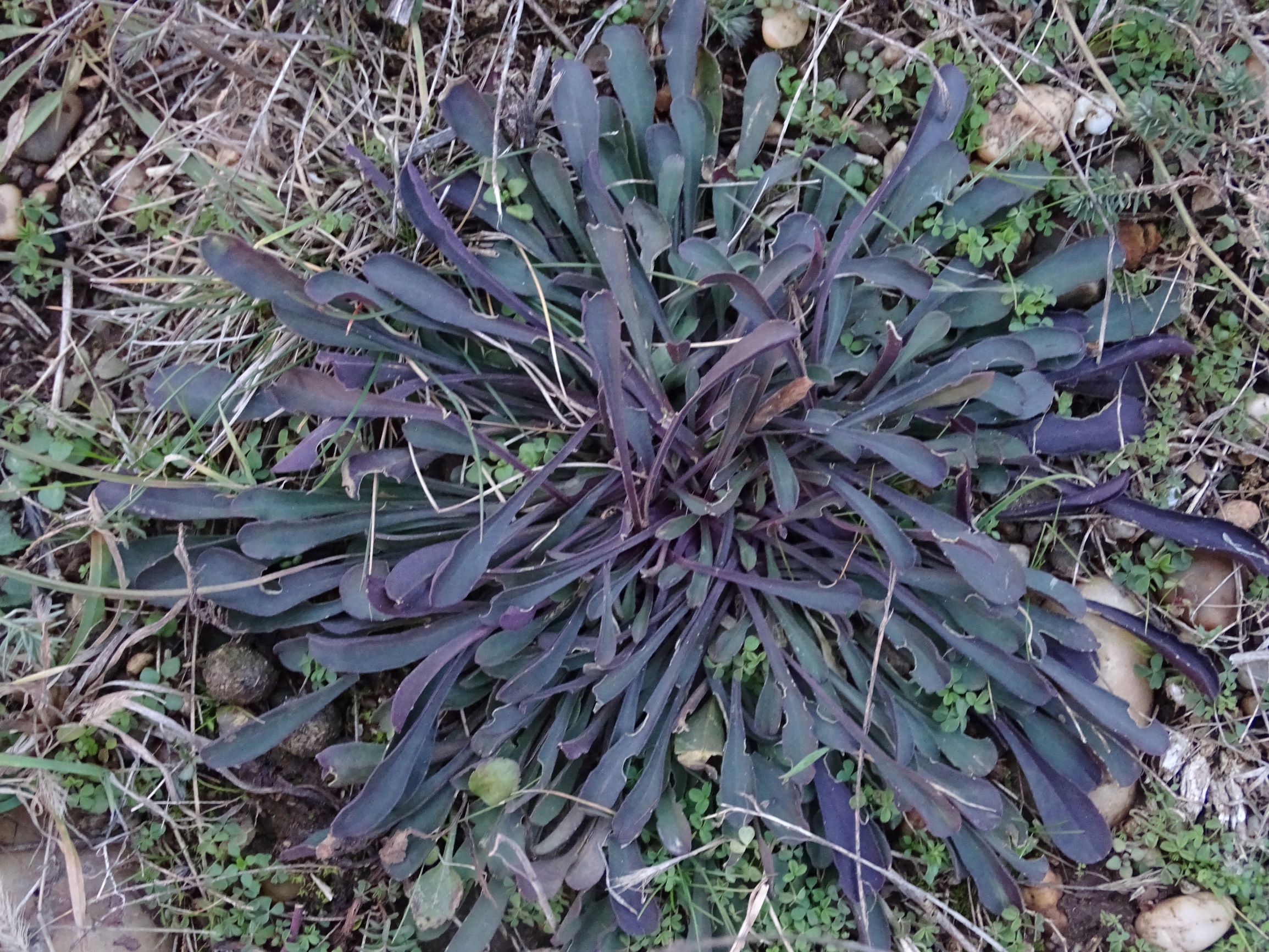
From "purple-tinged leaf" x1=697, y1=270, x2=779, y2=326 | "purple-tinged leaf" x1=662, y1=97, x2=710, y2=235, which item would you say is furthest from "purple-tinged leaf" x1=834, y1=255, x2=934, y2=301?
"purple-tinged leaf" x1=662, y1=97, x2=710, y2=235

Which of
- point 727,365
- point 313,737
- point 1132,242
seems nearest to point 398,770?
point 313,737

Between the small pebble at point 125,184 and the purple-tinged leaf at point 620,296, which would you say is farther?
the small pebble at point 125,184

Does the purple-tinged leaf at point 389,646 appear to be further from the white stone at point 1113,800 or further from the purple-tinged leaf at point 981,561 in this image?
the white stone at point 1113,800

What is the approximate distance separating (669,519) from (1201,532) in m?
1.01

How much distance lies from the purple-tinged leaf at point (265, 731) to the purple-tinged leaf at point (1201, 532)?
1.51 m

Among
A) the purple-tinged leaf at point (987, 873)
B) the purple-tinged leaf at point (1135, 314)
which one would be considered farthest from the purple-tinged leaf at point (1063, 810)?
the purple-tinged leaf at point (1135, 314)

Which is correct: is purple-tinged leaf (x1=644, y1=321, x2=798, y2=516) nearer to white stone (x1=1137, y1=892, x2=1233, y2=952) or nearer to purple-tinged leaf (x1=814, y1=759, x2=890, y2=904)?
purple-tinged leaf (x1=814, y1=759, x2=890, y2=904)

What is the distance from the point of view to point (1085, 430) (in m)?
1.80

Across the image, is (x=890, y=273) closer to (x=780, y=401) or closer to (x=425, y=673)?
(x=780, y=401)

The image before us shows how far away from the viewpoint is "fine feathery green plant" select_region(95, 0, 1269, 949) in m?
1.65

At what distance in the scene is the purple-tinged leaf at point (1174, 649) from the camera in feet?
5.85

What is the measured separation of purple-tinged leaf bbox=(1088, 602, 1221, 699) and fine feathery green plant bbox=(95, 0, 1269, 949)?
0.01m

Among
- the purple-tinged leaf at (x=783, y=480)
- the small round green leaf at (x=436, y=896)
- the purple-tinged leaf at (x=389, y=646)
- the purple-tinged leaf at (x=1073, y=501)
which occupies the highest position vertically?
the purple-tinged leaf at (x=783, y=480)

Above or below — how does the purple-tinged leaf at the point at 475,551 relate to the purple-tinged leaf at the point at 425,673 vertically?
above
